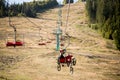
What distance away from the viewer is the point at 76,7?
575ft

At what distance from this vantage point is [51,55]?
75812 mm

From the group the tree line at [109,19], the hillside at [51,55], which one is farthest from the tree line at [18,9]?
the tree line at [109,19]

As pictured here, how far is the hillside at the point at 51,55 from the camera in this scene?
190 ft

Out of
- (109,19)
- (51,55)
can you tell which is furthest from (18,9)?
(51,55)

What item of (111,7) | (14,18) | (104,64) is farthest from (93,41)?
(14,18)

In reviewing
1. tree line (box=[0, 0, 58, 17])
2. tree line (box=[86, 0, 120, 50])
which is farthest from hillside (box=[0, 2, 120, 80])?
tree line (box=[0, 0, 58, 17])

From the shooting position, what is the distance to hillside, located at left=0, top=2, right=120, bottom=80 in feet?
190

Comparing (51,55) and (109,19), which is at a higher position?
(109,19)

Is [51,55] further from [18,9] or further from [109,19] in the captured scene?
[18,9]

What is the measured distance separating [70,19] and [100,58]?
71.6 m

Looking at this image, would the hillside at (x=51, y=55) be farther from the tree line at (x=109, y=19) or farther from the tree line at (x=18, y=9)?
the tree line at (x=18, y=9)

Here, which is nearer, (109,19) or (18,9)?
(109,19)

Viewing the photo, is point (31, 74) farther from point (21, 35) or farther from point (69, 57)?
point (21, 35)

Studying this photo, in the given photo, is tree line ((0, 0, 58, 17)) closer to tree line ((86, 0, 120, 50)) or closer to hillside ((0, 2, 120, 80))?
hillside ((0, 2, 120, 80))
